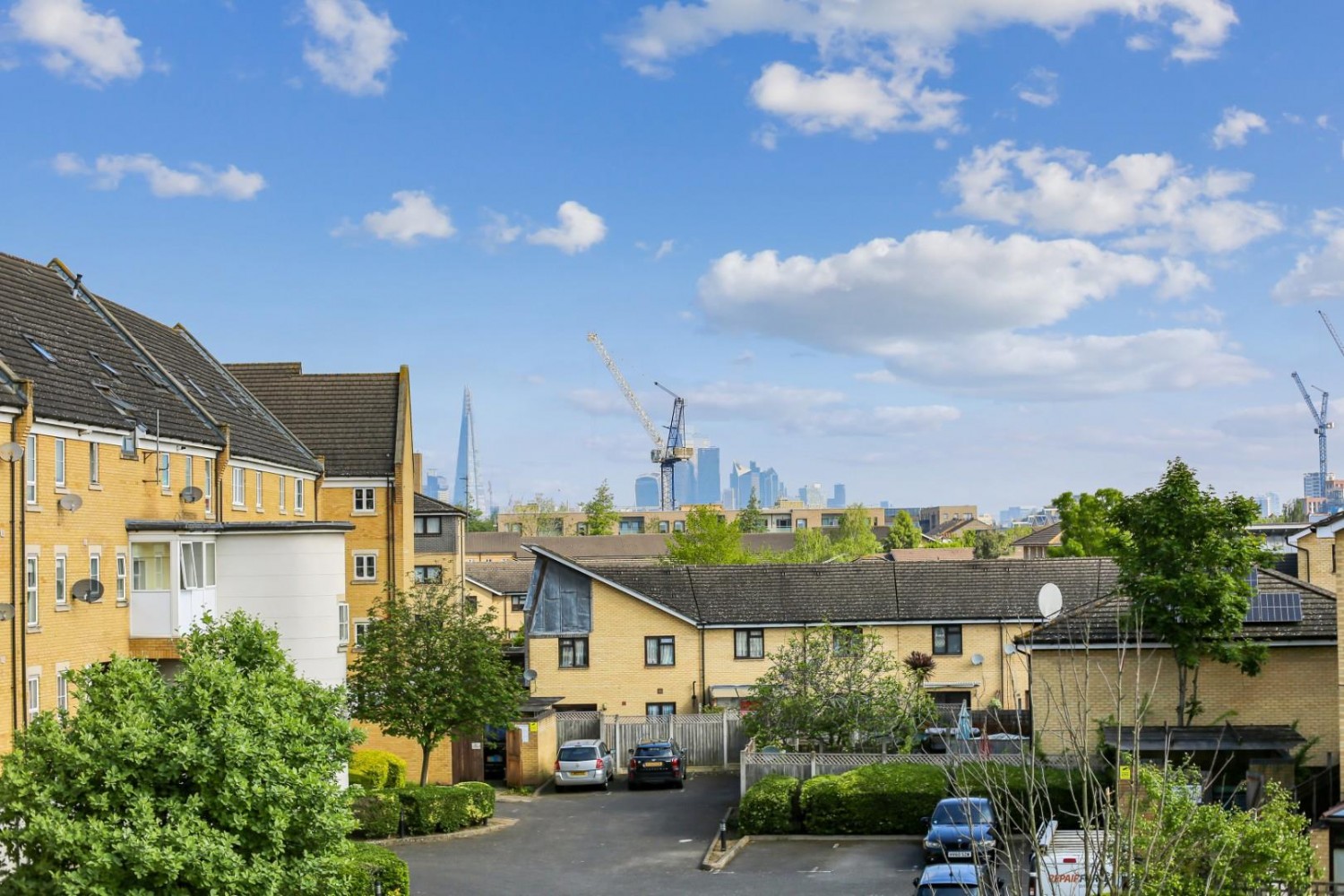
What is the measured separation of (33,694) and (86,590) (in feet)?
8.24

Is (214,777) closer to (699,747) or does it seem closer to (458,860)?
(458,860)

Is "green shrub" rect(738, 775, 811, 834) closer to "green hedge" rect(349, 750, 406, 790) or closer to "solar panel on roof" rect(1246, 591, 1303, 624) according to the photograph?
"green hedge" rect(349, 750, 406, 790)

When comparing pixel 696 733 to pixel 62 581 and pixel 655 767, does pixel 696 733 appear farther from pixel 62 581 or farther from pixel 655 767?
pixel 62 581

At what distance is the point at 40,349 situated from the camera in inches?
1308

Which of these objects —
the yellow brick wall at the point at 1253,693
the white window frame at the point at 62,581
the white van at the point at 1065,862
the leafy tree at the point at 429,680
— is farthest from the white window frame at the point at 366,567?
the white van at the point at 1065,862

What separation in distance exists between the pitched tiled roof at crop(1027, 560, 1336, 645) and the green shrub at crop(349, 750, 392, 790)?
62.0ft

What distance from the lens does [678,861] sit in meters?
31.4

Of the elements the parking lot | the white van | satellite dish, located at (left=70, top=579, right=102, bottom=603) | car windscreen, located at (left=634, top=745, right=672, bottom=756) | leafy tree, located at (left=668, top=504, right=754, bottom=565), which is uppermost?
leafy tree, located at (left=668, top=504, right=754, bottom=565)

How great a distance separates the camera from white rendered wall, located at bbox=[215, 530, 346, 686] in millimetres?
34594

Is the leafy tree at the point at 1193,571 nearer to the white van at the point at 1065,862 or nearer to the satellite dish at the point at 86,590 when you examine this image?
the white van at the point at 1065,862

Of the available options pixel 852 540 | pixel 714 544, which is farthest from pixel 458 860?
pixel 852 540

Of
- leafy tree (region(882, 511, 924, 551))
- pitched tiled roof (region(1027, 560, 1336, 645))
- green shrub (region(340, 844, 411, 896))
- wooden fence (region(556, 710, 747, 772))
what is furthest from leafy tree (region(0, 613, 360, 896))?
leafy tree (region(882, 511, 924, 551))

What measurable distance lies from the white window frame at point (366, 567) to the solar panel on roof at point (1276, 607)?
95.2ft

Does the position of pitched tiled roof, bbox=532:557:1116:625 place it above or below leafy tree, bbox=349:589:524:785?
above
